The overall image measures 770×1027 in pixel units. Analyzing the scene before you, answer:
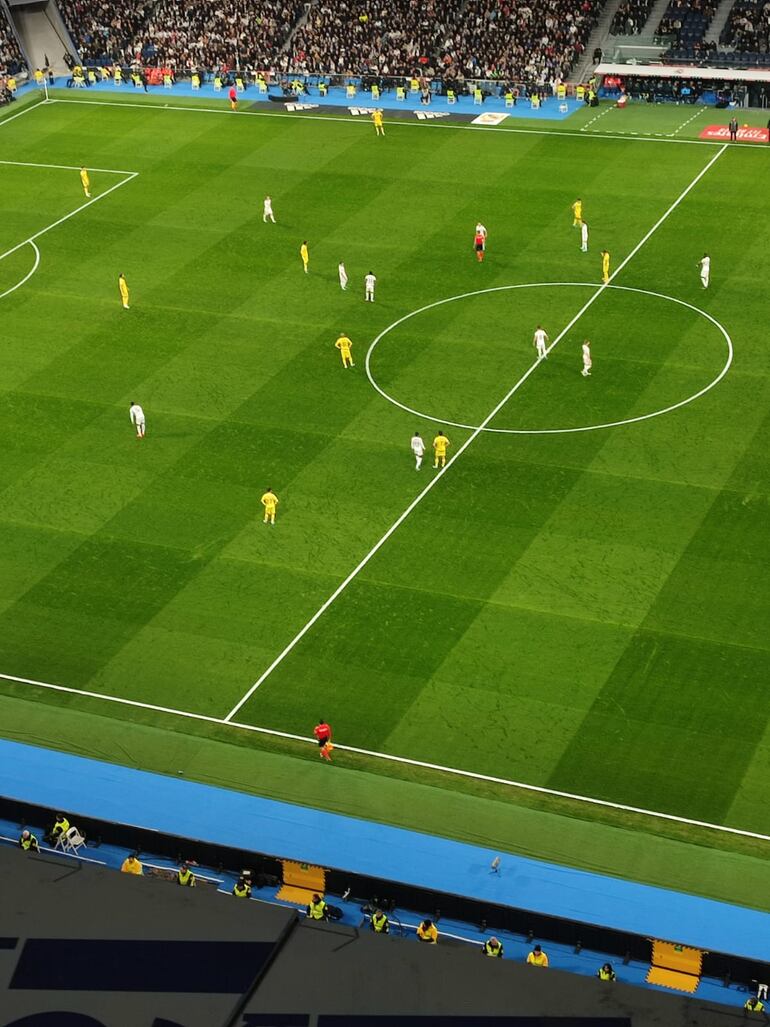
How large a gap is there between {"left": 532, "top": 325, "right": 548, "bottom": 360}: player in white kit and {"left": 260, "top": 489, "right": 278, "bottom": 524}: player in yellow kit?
49.2ft

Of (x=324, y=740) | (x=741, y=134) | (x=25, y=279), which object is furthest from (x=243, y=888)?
(x=741, y=134)

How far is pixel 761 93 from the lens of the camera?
92312 millimetres

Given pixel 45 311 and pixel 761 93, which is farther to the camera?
pixel 761 93

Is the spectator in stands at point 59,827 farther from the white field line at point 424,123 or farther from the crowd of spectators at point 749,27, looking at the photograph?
the crowd of spectators at point 749,27

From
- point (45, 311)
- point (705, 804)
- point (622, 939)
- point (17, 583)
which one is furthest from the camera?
point (45, 311)

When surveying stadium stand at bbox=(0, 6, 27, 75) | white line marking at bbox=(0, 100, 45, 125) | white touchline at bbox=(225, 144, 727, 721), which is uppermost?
stadium stand at bbox=(0, 6, 27, 75)

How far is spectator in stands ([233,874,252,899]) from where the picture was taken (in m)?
37.8

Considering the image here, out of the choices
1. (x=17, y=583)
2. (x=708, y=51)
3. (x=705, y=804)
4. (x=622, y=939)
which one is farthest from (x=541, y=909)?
(x=708, y=51)

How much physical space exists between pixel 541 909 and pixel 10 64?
284 ft

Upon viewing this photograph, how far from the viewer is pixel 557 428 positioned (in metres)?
58.8

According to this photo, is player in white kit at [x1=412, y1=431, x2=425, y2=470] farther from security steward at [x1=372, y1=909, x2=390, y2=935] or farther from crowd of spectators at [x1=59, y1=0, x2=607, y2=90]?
crowd of spectators at [x1=59, y1=0, x2=607, y2=90]

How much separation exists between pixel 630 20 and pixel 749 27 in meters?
7.94

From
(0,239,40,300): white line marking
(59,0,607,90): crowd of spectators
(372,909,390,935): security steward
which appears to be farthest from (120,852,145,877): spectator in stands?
(59,0,607,90): crowd of spectators

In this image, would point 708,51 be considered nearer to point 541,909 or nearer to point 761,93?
point 761,93
